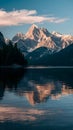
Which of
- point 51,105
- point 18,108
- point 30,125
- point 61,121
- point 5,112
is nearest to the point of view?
point 30,125

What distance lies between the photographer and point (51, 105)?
4322 centimetres

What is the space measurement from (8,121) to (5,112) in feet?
18.5

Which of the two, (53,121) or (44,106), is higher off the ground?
(44,106)

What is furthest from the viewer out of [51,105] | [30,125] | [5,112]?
[51,105]

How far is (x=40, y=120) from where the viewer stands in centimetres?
3192

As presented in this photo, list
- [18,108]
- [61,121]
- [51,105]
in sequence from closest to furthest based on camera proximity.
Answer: [61,121], [18,108], [51,105]

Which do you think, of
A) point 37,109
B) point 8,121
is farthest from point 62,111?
point 8,121

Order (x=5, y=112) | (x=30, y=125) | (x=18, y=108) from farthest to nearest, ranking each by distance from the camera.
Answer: (x=18, y=108), (x=5, y=112), (x=30, y=125)

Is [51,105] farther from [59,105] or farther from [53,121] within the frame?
[53,121]

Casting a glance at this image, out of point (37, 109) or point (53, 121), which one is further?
point (37, 109)

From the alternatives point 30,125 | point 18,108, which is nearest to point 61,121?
point 30,125

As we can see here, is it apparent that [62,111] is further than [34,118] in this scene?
Yes

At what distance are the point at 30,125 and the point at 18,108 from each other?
10896 mm

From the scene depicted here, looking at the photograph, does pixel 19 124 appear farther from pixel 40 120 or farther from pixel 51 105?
pixel 51 105
